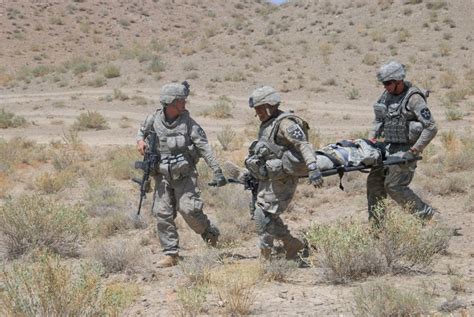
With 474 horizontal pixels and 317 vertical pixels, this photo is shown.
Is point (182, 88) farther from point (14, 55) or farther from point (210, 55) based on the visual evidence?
point (14, 55)

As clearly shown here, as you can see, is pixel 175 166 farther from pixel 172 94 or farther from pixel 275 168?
pixel 275 168

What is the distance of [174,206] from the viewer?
22.8 ft

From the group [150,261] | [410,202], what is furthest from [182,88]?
[410,202]

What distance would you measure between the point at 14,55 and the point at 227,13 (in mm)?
19191

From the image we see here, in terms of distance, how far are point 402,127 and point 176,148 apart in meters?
2.40

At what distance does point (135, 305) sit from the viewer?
17.6 feet

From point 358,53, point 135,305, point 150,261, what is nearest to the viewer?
point 135,305

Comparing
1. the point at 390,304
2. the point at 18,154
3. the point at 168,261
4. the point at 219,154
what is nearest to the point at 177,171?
the point at 168,261

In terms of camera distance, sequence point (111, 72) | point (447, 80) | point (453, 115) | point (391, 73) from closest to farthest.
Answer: point (391, 73)
point (453, 115)
point (447, 80)
point (111, 72)

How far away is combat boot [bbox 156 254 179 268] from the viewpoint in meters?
6.81

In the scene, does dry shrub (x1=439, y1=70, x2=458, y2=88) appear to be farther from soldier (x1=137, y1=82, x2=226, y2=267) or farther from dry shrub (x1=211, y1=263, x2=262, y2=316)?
dry shrub (x1=211, y1=263, x2=262, y2=316)

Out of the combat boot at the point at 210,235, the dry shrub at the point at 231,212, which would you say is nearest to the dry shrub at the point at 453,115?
the dry shrub at the point at 231,212

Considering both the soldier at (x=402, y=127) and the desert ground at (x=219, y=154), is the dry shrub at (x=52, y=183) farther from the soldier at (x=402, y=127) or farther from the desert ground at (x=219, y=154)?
the soldier at (x=402, y=127)

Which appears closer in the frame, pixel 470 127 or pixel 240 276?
pixel 240 276
